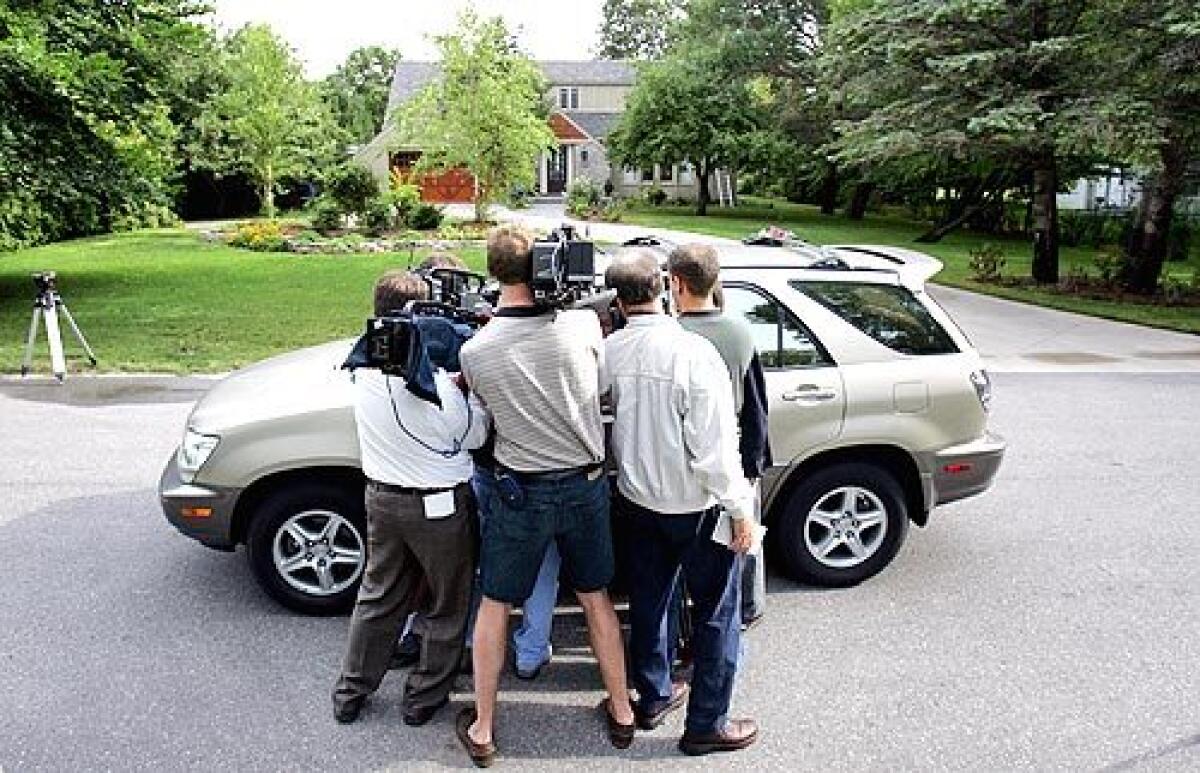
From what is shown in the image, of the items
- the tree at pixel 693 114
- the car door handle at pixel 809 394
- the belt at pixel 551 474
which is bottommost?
the car door handle at pixel 809 394

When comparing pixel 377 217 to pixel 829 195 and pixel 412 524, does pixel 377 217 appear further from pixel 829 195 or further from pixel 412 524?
pixel 412 524

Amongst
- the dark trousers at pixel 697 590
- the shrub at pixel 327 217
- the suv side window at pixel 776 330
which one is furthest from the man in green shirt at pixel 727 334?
the shrub at pixel 327 217

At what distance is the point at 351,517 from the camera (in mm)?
4648

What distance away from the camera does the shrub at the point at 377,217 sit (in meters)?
27.9

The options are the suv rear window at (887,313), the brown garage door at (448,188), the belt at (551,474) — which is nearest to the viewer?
the belt at (551,474)

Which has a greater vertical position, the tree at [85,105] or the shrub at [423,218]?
the tree at [85,105]

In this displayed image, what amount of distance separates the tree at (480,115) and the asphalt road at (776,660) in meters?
24.0

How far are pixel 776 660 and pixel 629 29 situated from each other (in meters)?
86.5

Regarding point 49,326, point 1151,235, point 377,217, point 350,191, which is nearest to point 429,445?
point 49,326

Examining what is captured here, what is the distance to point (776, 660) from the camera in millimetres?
4375

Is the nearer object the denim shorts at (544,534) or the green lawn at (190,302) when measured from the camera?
the denim shorts at (544,534)

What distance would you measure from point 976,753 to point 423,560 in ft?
6.94

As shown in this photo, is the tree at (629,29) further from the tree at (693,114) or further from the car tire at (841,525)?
the car tire at (841,525)

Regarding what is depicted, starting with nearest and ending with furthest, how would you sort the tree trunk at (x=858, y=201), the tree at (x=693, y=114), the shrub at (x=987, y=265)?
1. the shrub at (x=987, y=265)
2. the tree at (x=693, y=114)
3. the tree trunk at (x=858, y=201)
